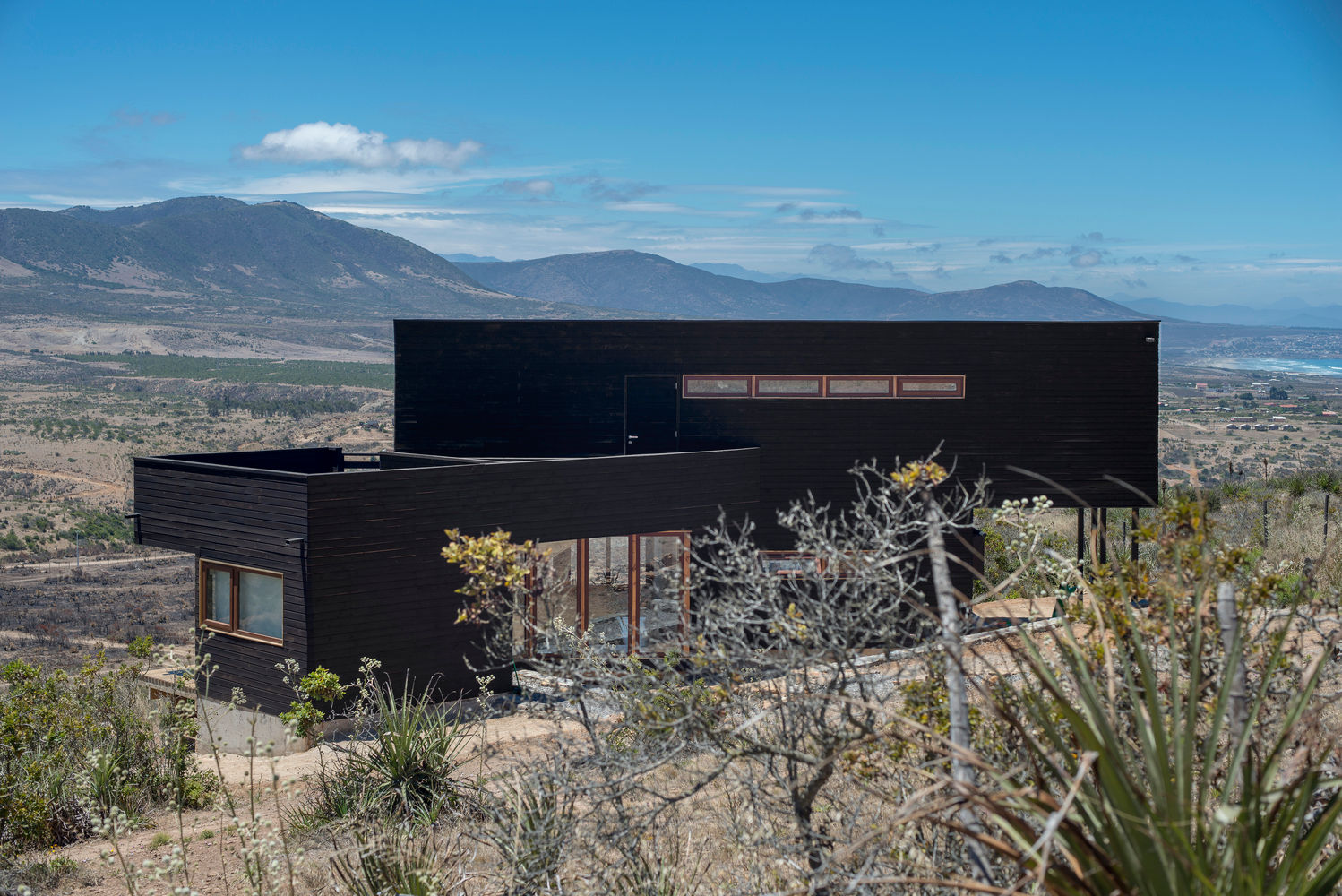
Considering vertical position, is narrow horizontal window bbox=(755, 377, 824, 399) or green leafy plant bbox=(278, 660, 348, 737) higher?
narrow horizontal window bbox=(755, 377, 824, 399)

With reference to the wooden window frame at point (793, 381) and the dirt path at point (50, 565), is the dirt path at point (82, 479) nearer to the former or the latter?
the dirt path at point (50, 565)

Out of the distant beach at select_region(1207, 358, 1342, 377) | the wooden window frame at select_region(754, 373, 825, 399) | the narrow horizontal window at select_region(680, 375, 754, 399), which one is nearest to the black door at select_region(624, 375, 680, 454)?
the narrow horizontal window at select_region(680, 375, 754, 399)

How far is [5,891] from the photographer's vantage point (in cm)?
621

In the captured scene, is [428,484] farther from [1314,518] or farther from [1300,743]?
[1314,518]

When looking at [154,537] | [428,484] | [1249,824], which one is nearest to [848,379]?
[428,484]

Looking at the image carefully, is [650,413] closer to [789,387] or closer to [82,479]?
[789,387]

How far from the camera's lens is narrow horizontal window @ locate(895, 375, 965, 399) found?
669 inches

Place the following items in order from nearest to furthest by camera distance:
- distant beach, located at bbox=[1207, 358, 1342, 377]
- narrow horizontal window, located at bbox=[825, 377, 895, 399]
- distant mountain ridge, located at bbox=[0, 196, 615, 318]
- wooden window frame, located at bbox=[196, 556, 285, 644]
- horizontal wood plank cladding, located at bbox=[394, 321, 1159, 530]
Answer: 1. wooden window frame, located at bbox=[196, 556, 285, 644]
2. horizontal wood plank cladding, located at bbox=[394, 321, 1159, 530]
3. narrow horizontal window, located at bbox=[825, 377, 895, 399]
4. distant mountain ridge, located at bbox=[0, 196, 615, 318]
5. distant beach, located at bbox=[1207, 358, 1342, 377]

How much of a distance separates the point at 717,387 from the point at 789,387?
1.23 meters

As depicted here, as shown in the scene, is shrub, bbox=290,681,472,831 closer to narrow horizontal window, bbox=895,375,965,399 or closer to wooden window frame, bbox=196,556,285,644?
wooden window frame, bbox=196,556,285,644

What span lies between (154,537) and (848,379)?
10954 millimetres

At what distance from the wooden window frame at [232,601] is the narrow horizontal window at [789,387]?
8269 millimetres

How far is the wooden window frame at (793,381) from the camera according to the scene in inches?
672

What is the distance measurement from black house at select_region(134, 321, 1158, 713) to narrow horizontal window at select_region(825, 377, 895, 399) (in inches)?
1.2
